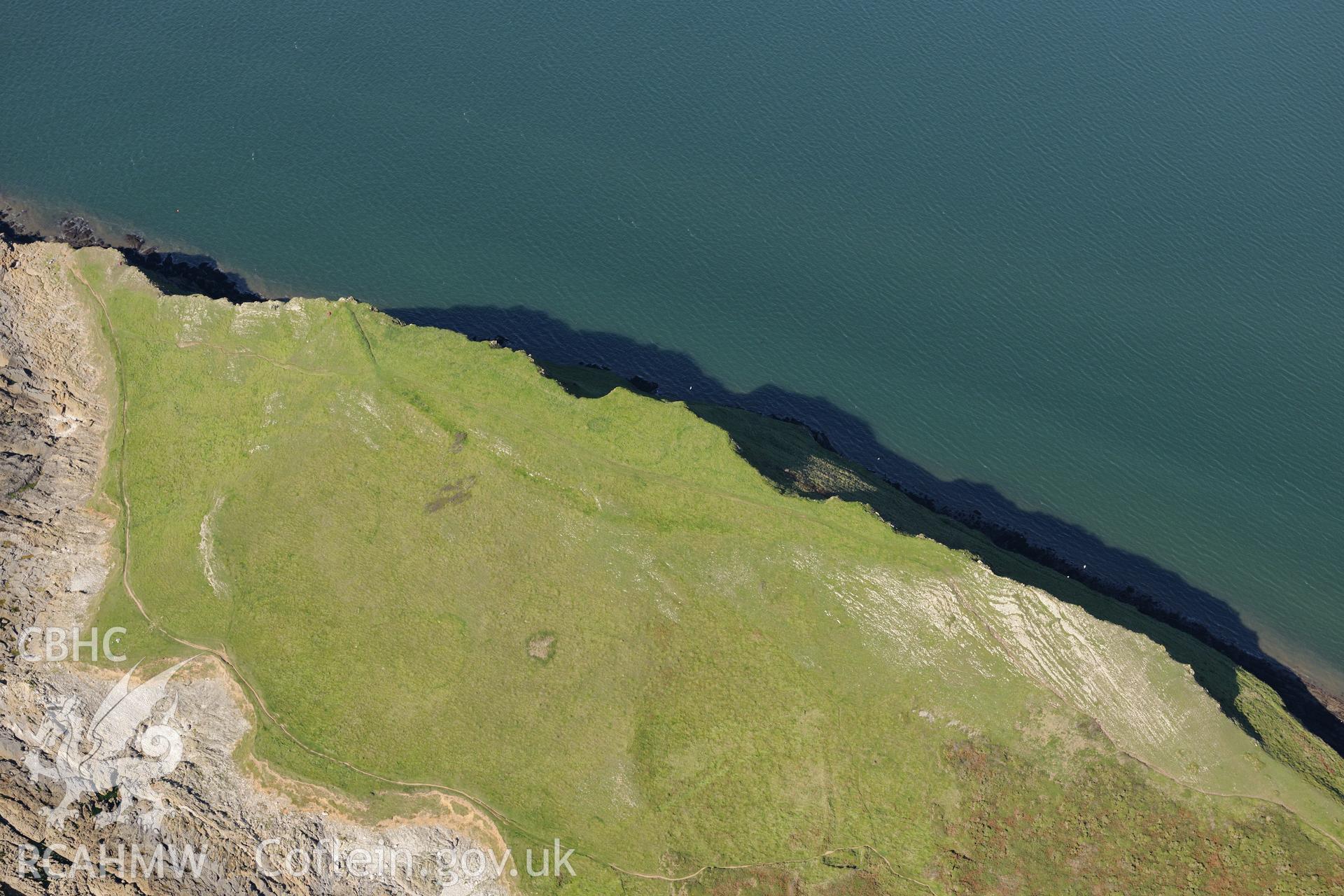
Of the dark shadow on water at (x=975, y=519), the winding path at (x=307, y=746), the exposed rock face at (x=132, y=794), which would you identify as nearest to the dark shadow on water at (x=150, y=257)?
the dark shadow on water at (x=975, y=519)

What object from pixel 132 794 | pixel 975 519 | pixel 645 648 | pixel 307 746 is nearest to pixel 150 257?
pixel 132 794

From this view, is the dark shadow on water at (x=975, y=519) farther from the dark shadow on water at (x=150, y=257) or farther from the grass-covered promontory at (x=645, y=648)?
the dark shadow on water at (x=150, y=257)

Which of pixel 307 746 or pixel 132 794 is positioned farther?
pixel 307 746

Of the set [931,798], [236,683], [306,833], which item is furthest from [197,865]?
[931,798]

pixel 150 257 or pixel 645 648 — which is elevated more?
pixel 150 257

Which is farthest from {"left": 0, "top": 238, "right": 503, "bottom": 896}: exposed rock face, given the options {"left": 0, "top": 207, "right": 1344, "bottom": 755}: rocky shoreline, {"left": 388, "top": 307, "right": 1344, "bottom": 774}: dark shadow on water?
{"left": 388, "top": 307, "right": 1344, "bottom": 774}: dark shadow on water

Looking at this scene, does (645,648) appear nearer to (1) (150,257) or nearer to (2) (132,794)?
(2) (132,794)

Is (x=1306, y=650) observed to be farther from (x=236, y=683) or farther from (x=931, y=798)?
(x=236, y=683)
